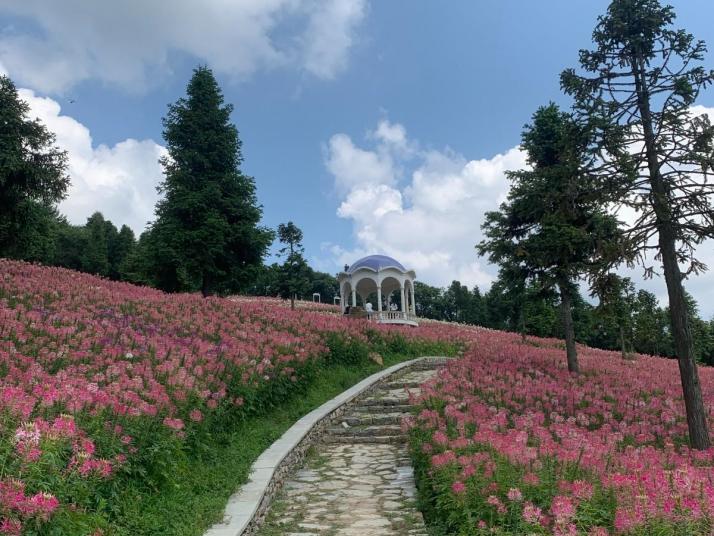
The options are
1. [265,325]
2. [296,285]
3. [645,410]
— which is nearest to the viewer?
[645,410]

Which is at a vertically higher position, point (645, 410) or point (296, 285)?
point (296, 285)

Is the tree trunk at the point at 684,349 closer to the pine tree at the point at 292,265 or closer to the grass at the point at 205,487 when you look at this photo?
the grass at the point at 205,487

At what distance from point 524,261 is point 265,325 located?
7.64 meters

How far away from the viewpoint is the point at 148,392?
668cm

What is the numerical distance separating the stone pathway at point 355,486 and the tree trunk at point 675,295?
16.1 feet

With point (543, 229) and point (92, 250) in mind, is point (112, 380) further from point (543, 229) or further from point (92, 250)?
point (92, 250)

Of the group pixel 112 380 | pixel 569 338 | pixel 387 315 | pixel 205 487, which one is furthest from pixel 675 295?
pixel 387 315

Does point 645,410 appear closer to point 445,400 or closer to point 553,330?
point 445,400

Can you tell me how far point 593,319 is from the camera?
12.1m

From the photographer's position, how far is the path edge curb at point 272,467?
19.1ft

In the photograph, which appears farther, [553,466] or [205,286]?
[205,286]

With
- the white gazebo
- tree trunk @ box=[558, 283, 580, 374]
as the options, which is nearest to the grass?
tree trunk @ box=[558, 283, 580, 374]

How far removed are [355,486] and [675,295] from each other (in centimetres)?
651

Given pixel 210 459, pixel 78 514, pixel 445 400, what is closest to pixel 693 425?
pixel 445 400
